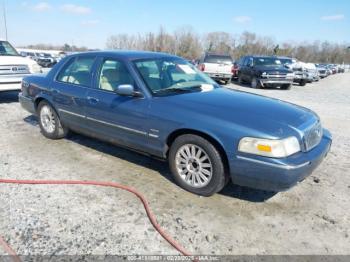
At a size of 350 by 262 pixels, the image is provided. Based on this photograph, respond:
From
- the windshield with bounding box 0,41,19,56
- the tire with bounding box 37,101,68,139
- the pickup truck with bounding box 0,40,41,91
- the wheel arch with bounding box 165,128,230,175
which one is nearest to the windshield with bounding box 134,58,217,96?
the wheel arch with bounding box 165,128,230,175

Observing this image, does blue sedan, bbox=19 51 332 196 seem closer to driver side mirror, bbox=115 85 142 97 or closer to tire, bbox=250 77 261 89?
driver side mirror, bbox=115 85 142 97

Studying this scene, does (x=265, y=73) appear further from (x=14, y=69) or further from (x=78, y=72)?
(x=78, y=72)

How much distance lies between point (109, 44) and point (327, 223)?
68523 millimetres

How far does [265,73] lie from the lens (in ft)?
53.1

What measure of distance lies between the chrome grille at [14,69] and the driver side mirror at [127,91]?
600 centimetres

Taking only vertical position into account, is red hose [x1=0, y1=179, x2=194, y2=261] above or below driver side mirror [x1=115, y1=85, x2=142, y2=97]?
below

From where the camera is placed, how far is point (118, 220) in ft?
10.8

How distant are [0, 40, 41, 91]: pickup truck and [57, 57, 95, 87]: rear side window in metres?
4.17

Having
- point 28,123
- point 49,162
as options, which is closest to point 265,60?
point 28,123

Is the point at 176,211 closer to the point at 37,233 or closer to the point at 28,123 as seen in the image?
the point at 37,233

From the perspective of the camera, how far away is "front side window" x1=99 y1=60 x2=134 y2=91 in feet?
14.4

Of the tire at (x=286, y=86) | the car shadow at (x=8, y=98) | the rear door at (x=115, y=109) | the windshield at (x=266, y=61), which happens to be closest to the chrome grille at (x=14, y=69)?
the car shadow at (x=8, y=98)

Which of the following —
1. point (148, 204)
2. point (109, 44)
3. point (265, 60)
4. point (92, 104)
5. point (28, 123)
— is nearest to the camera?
point (148, 204)

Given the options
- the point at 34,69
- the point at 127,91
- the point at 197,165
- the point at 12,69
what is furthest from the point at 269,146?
the point at 34,69
